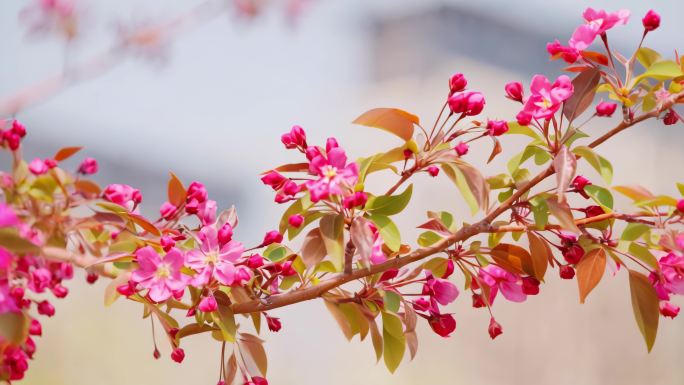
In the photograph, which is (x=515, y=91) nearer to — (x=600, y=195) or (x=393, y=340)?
(x=600, y=195)

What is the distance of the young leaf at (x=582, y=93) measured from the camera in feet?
1.60

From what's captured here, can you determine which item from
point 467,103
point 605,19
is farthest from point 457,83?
point 605,19

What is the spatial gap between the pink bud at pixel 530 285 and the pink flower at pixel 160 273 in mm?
224

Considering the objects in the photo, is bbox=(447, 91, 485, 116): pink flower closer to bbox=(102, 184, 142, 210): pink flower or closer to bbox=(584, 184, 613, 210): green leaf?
bbox=(584, 184, 613, 210): green leaf

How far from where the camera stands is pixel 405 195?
1.58 ft

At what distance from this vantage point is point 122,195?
539mm

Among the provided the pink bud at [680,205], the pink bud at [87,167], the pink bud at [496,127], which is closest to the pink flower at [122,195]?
the pink bud at [87,167]

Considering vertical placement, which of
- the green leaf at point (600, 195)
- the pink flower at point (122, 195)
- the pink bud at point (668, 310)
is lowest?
the pink bud at point (668, 310)

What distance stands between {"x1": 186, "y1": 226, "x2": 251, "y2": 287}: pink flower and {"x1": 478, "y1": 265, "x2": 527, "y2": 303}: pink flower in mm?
167

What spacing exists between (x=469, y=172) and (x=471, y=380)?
7.94 ft

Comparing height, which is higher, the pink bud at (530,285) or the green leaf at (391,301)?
the green leaf at (391,301)

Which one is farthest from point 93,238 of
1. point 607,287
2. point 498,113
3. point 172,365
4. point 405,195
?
point 607,287

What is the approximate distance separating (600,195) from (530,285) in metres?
0.08

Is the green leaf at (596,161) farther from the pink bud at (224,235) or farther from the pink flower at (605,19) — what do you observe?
the pink bud at (224,235)
